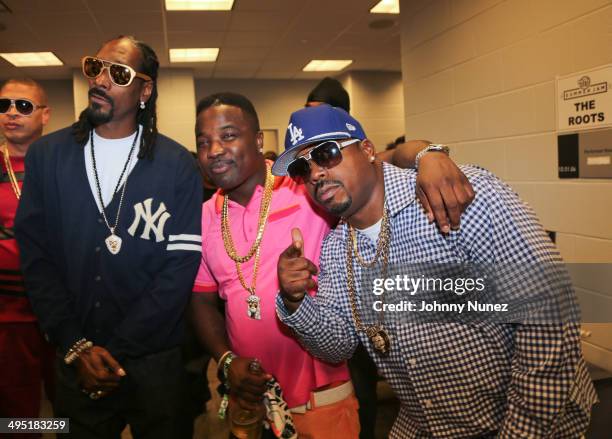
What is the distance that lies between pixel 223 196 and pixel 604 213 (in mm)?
2114

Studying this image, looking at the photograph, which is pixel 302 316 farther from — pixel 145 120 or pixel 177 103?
pixel 177 103

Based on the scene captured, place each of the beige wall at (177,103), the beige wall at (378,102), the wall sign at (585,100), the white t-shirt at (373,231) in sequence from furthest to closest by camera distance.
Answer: the beige wall at (378,102), the beige wall at (177,103), the wall sign at (585,100), the white t-shirt at (373,231)

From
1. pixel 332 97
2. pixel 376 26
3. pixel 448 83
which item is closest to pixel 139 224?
pixel 332 97

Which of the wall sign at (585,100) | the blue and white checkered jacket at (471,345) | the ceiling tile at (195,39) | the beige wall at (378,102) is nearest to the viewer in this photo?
the blue and white checkered jacket at (471,345)

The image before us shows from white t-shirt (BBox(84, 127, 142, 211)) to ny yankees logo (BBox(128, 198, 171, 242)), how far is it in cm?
12

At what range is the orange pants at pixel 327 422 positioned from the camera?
1.67 metres

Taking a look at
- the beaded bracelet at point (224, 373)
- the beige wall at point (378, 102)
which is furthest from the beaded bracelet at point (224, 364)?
the beige wall at point (378, 102)

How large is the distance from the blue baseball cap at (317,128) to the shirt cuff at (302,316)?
0.52m

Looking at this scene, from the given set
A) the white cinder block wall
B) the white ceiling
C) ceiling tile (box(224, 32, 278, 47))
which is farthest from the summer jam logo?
ceiling tile (box(224, 32, 278, 47))

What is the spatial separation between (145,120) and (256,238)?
75cm

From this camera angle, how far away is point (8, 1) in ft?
18.1

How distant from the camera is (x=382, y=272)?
5.00 ft

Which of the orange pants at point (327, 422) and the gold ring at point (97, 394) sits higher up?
the gold ring at point (97, 394)

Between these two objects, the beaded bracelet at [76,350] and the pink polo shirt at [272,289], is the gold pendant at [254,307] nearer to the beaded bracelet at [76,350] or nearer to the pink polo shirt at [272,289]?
the pink polo shirt at [272,289]
